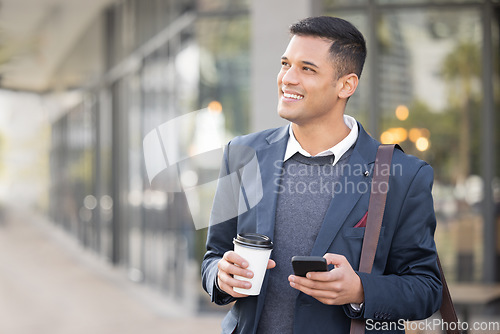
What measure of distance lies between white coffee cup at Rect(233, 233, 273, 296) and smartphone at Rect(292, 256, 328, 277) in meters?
0.10

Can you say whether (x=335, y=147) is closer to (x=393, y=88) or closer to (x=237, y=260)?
(x=237, y=260)

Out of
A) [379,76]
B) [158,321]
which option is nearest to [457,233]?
[379,76]

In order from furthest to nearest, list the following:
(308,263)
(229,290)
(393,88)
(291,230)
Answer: (393,88) < (291,230) < (229,290) < (308,263)

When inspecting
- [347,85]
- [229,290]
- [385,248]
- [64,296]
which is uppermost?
[347,85]

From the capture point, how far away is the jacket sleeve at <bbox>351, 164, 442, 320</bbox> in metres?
1.52

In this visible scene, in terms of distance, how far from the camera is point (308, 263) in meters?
1.37

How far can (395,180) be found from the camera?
5.18 ft

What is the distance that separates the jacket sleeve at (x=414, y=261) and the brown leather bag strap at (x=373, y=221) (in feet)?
0.15

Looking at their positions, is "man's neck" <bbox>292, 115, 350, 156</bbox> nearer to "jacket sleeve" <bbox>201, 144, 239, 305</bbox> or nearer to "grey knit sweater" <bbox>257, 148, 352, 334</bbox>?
"grey knit sweater" <bbox>257, 148, 352, 334</bbox>

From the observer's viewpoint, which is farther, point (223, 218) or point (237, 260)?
point (223, 218)

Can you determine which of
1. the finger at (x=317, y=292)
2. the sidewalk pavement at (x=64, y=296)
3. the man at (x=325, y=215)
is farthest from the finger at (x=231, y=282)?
the sidewalk pavement at (x=64, y=296)

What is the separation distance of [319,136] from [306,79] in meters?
0.18

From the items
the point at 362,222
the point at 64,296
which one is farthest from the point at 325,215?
the point at 64,296

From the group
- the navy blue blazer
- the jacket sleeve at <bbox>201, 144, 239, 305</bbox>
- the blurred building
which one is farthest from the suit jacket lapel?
the blurred building
